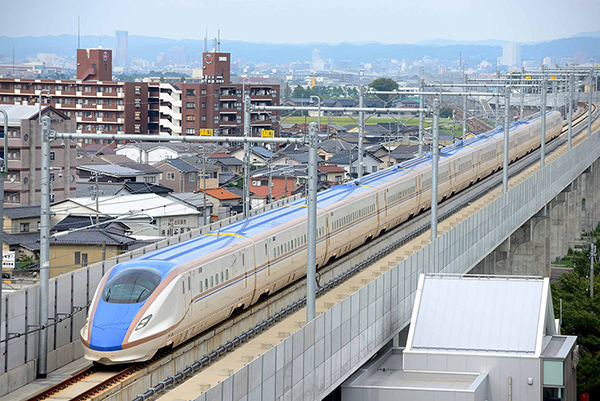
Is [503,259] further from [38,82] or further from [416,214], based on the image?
[38,82]

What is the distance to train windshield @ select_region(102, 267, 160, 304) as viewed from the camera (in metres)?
18.7

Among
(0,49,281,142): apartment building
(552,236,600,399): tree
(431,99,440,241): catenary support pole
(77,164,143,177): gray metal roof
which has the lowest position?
(552,236,600,399): tree

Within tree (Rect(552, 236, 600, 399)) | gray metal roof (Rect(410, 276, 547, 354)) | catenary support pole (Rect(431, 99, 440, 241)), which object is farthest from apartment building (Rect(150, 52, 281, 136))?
gray metal roof (Rect(410, 276, 547, 354))

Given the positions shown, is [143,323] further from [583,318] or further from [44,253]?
[583,318]

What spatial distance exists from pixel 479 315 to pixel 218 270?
761cm

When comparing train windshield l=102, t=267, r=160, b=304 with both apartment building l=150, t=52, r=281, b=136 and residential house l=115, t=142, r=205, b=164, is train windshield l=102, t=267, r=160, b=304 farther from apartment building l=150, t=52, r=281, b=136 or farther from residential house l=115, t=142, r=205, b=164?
apartment building l=150, t=52, r=281, b=136

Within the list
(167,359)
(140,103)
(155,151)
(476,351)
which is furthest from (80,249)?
(140,103)

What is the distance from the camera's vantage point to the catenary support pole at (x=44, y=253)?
18.1 m

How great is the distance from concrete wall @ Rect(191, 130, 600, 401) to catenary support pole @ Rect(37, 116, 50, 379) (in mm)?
5041

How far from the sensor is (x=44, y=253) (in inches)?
714

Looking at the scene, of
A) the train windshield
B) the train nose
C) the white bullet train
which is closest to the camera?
the train nose

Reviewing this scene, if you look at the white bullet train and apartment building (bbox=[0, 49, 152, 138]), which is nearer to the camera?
the white bullet train

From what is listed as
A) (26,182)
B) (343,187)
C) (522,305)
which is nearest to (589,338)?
(343,187)

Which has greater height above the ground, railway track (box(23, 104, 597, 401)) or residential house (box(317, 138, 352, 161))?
residential house (box(317, 138, 352, 161))
